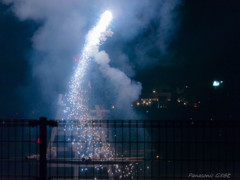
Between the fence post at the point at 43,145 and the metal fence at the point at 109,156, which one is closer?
the fence post at the point at 43,145

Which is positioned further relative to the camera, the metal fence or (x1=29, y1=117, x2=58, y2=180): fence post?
the metal fence

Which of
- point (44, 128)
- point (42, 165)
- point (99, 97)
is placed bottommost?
point (42, 165)

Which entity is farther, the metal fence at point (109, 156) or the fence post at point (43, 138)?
the metal fence at point (109, 156)

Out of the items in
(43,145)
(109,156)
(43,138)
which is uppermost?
(43,138)

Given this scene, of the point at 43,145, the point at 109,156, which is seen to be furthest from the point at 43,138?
the point at 109,156

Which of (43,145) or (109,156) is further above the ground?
(43,145)

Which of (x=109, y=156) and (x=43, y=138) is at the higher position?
(x=43, y=138)

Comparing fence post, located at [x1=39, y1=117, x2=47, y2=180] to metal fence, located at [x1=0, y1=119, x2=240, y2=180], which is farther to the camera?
metal fence, located at [x1=0, y1=119, x2=240, y2=180]

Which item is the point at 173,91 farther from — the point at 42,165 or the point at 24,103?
the point at 42,165

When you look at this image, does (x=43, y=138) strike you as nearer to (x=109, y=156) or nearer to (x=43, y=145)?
(x=43, y=145)

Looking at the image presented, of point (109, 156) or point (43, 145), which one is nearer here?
point (43, 145)

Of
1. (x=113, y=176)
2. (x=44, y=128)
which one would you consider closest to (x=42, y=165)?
(x=44, y=128)

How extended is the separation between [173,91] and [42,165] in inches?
1378

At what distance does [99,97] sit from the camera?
1698 centimetres
